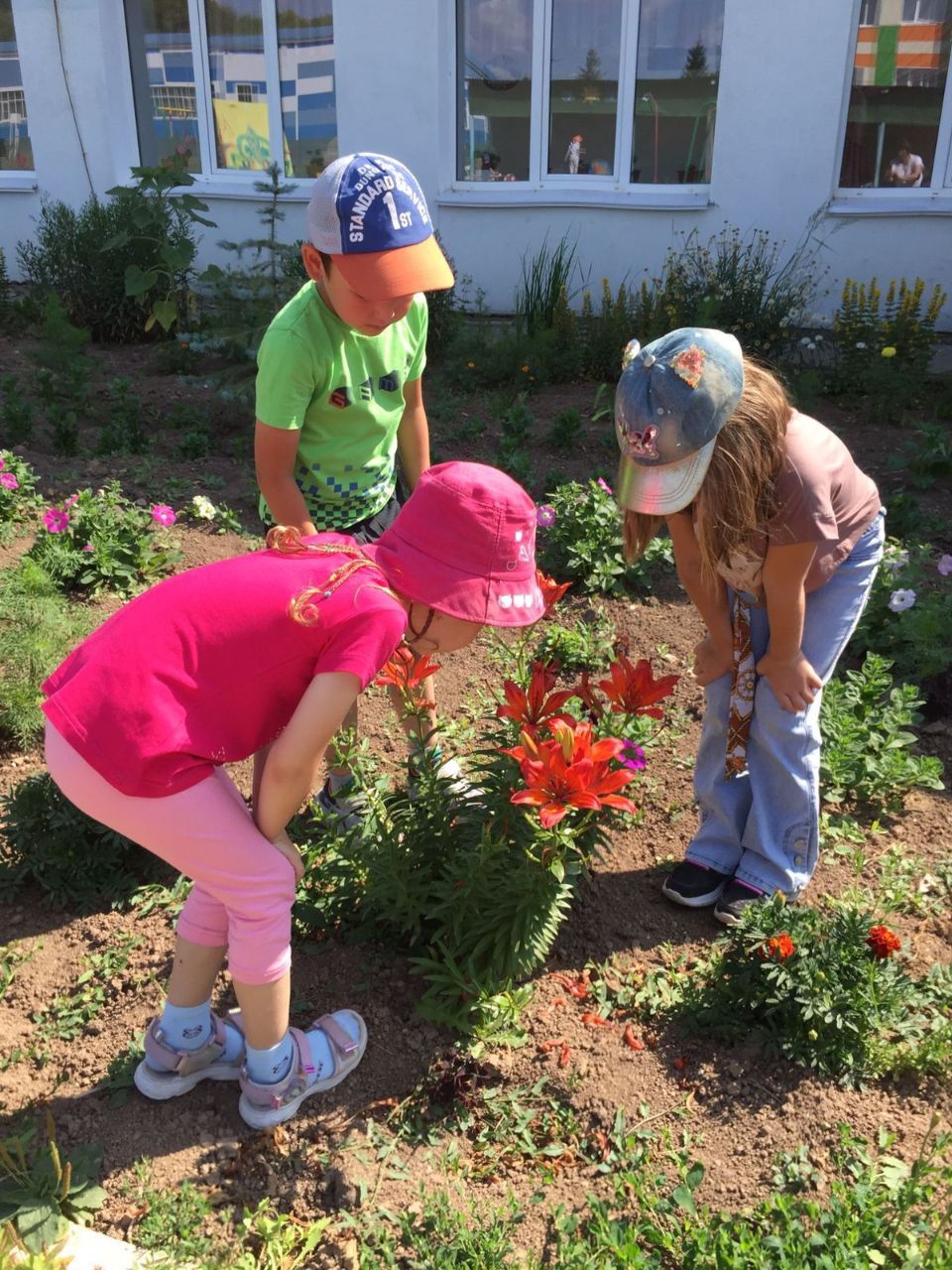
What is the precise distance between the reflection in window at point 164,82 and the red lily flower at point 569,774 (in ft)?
29.3

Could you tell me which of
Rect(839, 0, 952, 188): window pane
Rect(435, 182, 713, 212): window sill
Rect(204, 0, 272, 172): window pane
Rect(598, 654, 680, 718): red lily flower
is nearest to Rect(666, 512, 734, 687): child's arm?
Rect(598, 654, 680, 718): red lily flower

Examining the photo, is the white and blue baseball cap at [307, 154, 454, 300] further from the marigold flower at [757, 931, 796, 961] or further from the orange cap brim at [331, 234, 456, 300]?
the marigold flower at [757, 931, 796, 961]

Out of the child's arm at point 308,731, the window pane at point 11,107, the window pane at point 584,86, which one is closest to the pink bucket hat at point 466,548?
the child's arm at point 308,731

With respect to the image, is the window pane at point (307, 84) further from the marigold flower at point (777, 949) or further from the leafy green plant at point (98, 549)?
the marigold flower at point (777, 949)

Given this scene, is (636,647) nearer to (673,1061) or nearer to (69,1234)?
(673,1061)

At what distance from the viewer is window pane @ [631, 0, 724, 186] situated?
7965 millimetres

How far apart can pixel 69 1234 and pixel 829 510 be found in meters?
2.00

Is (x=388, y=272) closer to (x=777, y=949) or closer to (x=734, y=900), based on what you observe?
(x=777, y=949)

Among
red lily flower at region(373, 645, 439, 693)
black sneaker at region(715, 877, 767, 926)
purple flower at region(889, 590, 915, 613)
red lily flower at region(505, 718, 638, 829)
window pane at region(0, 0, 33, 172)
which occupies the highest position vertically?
window pane at region(0, 0, 33, 172)

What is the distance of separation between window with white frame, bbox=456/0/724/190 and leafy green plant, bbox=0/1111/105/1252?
8139 millimetres

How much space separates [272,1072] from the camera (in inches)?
83.2

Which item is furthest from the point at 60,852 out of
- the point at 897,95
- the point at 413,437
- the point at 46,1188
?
the point at 897,95

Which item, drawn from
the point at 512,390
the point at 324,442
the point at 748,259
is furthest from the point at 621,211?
the point at 324,442

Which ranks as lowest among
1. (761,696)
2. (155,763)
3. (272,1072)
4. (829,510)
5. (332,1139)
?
(332,1139)
